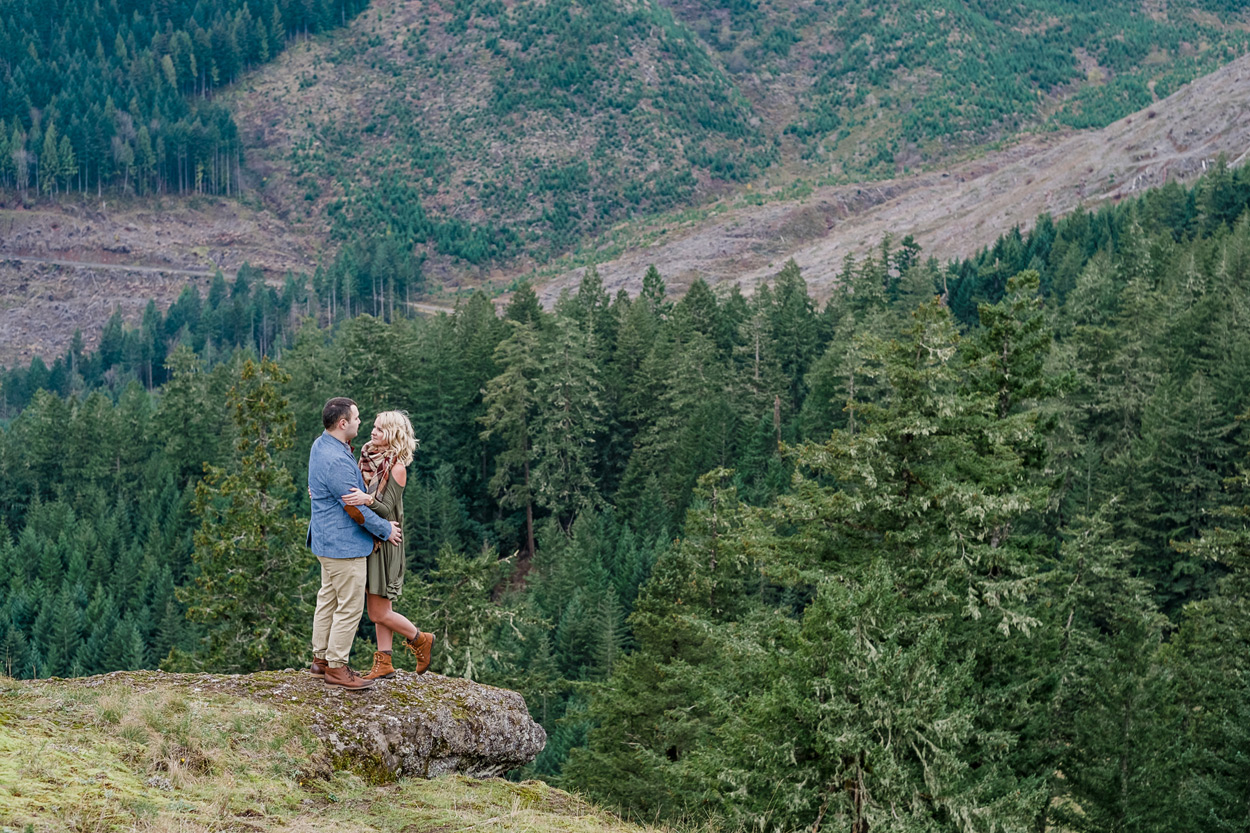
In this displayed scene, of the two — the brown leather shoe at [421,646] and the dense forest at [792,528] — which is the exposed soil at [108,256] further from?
the brown leather shoe at [421,646]

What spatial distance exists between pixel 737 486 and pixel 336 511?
40685mm

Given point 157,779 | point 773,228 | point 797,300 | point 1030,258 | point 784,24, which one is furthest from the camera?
point 784,24

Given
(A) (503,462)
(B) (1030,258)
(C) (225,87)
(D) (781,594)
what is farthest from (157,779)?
(C) (225,87)

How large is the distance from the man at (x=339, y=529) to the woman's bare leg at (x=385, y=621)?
0.21 metres

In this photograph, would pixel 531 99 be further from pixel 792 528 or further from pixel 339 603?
pixel 339 603

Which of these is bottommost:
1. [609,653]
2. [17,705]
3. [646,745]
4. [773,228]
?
[609,653]

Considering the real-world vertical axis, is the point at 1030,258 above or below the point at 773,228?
below

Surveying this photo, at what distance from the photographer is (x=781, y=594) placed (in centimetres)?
4547

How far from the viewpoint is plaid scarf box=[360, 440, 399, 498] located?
32.7 feet

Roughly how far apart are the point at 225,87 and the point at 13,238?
4579cm

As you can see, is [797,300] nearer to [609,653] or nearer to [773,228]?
[609,653]

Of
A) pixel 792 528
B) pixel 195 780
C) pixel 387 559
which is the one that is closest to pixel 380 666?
pixel 387 559

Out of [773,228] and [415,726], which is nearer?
[415,726]

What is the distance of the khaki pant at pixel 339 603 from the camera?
1002cm
